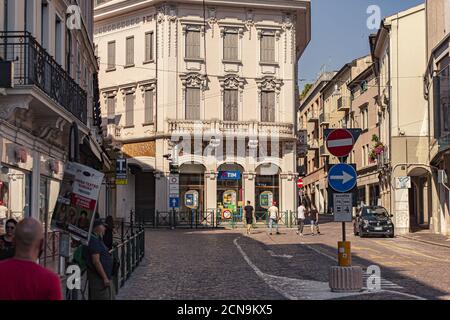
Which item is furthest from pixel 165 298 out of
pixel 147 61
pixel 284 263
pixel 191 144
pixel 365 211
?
pixel 147 61

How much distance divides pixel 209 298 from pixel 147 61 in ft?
122

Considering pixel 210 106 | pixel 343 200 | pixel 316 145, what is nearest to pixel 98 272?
pixel 343 200

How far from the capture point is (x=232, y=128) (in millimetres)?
48062

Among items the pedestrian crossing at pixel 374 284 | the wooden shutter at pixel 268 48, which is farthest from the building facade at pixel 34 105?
the wooden shutter at pixel 268 48

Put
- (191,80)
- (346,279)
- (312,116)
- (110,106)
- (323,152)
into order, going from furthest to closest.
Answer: (312,116), (323,152), (110,106), (191,80), (346,279)

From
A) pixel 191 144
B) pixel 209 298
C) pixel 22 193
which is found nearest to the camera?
pixel 209 298

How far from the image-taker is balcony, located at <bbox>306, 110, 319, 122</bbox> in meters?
85.6

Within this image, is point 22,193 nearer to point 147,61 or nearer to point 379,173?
point 147,61

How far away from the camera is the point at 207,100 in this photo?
48719 mm

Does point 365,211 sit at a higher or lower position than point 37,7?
lower

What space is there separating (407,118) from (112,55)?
807 inches

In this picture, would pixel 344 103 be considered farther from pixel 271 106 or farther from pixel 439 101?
pixel 439 101

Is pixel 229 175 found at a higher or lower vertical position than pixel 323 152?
lower

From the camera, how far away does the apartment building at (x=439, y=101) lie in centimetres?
3578
